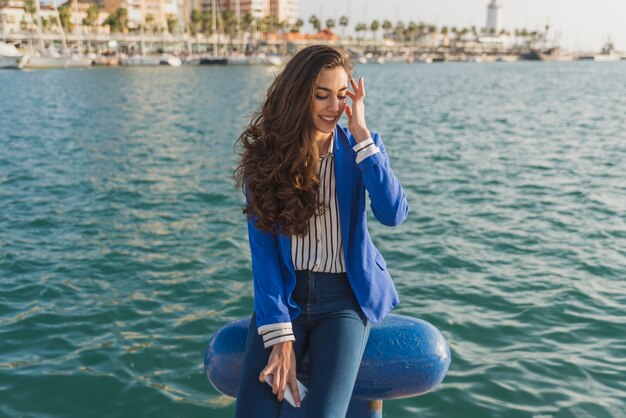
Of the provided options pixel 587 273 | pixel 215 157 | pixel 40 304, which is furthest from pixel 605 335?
pixel 215 157

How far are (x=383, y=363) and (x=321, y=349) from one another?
0.28m

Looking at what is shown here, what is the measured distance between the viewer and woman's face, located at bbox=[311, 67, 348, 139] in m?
3.26

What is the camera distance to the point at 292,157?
3252mm

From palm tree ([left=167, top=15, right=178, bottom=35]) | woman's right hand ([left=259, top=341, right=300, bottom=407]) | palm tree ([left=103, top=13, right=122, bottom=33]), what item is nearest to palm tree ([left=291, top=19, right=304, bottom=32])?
palm tree ([left=167, top=15, right=178, bottom=35])

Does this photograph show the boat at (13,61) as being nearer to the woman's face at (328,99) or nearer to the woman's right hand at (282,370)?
the woman's face at (328,99)

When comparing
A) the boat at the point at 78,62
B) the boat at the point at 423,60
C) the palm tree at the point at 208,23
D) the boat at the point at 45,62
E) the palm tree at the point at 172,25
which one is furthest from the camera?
the boat at the point at 423,60

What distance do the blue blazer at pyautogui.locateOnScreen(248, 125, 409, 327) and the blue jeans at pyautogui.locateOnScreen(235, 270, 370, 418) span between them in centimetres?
6

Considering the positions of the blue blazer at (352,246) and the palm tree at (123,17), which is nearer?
the blue blazer at (352,246)

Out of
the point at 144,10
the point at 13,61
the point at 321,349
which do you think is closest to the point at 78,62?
the point at 13,61

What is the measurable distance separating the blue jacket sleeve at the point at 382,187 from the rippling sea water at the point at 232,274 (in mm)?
3217

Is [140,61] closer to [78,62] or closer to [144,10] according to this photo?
[78,62]

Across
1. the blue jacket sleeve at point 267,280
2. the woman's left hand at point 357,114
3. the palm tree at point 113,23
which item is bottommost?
the palm tree at point 113,23

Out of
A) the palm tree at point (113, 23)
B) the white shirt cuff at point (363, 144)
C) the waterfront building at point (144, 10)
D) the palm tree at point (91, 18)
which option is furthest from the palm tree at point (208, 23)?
the white shirt cuff at point (363, 144)

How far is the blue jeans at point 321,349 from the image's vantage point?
297cm
